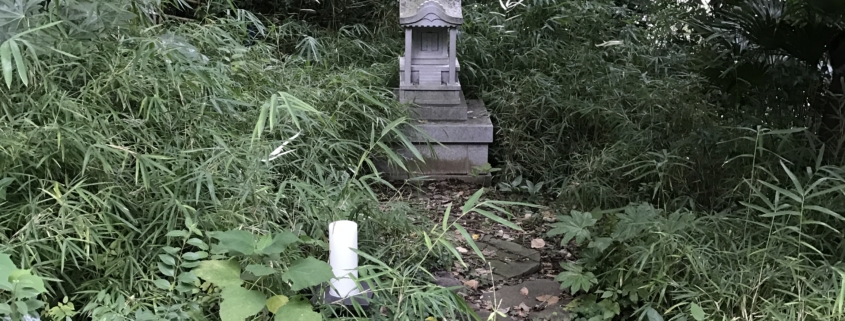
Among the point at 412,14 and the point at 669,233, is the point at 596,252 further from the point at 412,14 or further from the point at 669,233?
the point at 412,14

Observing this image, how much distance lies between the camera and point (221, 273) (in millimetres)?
1956

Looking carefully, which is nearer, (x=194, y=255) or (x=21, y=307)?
(x=21, y=307)

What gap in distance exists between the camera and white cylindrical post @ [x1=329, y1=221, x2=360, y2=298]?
2.10 meters

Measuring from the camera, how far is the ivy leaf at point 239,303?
1.82 metres

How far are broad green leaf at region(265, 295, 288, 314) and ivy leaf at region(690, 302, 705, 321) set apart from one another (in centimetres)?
130

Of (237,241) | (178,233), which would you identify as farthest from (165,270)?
(237,241)

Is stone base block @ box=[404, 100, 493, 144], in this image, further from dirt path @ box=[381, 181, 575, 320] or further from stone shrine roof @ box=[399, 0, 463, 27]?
stone shrine roof @ box=[399, 0, 463, 27]

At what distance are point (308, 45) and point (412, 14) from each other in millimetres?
1322

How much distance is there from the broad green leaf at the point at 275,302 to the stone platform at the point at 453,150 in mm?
2315

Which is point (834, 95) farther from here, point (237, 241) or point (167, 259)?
point (167, 259)

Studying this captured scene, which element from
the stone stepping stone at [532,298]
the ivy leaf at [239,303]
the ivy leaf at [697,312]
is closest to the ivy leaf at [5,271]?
the ivy leaf at [239,303]

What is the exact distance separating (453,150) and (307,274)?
101 inches

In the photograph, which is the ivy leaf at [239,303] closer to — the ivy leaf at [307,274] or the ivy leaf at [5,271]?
the ivy leaf at [307,274]

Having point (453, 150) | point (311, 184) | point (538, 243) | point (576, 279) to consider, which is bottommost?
point (538, 243)
